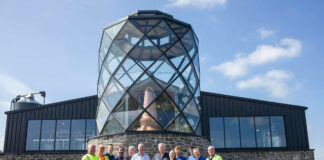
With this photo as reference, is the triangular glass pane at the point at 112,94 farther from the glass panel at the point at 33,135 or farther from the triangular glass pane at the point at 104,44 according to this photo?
the glass panel at the point at 33,135

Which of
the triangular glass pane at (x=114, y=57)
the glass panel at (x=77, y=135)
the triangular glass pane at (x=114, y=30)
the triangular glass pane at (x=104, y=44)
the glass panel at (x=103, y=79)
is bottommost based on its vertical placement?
the glass panel at (x=77, y=135)

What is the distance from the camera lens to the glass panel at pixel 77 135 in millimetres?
18391

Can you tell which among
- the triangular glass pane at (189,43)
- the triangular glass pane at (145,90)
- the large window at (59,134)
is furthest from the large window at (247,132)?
the triangular glass pane at (145,90)

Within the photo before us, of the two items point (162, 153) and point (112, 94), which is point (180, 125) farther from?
point (162, 153)

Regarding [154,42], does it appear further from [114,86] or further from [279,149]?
[279,149]

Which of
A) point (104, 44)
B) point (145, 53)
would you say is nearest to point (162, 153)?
point (145, 53)

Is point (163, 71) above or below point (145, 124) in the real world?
above

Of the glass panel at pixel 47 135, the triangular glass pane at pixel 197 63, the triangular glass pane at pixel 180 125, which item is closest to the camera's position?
the triangular glass pane at pixel 180 125

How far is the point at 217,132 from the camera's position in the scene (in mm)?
19000

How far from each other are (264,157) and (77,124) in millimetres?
10599

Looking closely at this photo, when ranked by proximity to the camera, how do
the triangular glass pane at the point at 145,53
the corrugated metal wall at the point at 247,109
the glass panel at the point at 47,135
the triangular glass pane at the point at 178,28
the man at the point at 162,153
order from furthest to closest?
1. the corrugated metal wall at the point at 247,109
2. the glass panel at the point at 47,135
3. the triangular glass pane at the point at 178,28
4. the triangular glass pane at the point at 145,53
5. the man at the point at 162,153

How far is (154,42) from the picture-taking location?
12562mm

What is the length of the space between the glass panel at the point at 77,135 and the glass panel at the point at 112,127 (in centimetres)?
653

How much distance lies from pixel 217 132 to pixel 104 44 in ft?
29.0
